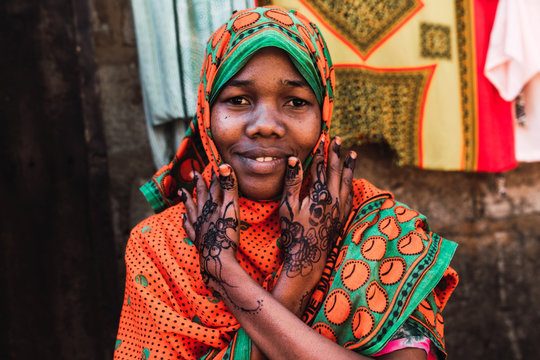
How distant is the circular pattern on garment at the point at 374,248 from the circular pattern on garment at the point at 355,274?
0.09 ft

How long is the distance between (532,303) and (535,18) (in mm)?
1680

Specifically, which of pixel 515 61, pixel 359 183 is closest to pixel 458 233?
pixel 515 61

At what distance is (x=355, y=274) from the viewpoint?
1133 millimetres

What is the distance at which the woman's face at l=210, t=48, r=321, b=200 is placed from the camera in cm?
118

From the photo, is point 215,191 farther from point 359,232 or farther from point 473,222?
point 473,222

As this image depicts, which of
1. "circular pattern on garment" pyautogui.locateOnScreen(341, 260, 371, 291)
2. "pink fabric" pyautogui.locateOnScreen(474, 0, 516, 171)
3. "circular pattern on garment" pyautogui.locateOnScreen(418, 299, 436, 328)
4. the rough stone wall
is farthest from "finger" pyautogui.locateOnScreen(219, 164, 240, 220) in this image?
"pink fabric" pyautogui.locateOnScreen(474, 0, 516, 171)

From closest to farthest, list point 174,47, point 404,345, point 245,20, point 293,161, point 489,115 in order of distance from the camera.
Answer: point 404,345 < point 293,161 < point 245,20 < point 174,47 < point 489,115

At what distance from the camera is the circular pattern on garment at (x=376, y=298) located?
3.62 feet

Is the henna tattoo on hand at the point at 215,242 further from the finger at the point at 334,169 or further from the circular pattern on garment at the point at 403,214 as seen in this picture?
the circular pattern on garment at the point at 403,214

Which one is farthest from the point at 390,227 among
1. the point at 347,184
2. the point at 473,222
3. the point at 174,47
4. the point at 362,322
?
the point at 473,222

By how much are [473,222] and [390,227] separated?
1601 millimetres

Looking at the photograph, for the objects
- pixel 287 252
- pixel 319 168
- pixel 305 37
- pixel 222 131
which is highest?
pixel 305 37

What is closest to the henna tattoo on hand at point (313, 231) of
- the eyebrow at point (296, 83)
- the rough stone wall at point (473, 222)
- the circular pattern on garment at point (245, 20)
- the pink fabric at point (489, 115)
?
the eyebrow at point (296, 83)

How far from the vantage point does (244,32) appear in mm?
1233
